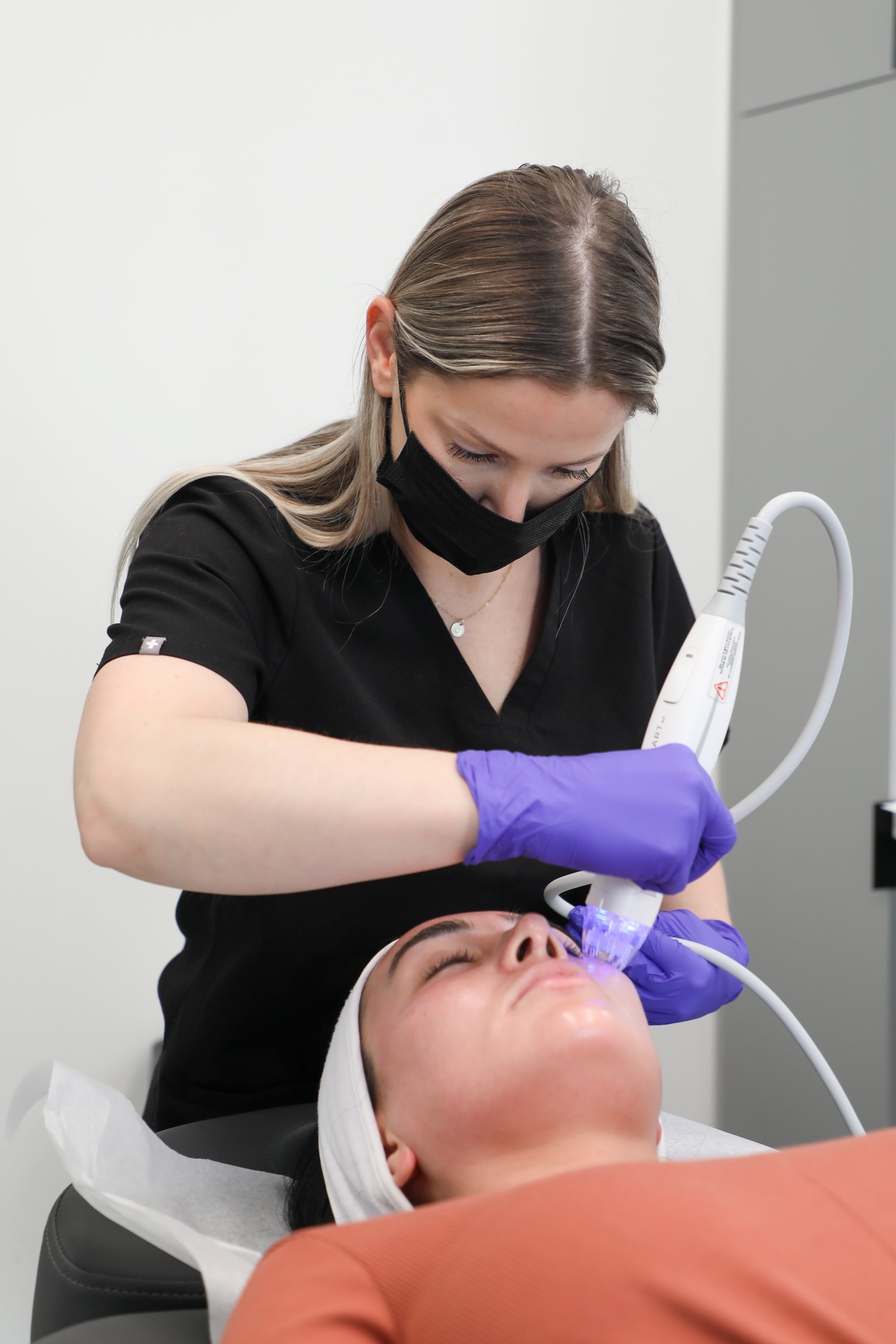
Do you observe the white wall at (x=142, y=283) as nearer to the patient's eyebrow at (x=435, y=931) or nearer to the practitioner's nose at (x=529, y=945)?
the patient's eyebrow at (x=435, y=931)

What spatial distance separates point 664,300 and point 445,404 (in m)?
1.39

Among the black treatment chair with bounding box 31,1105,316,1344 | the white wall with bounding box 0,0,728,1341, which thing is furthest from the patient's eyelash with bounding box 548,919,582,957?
the white wall with bounding box 0,0,728,1341

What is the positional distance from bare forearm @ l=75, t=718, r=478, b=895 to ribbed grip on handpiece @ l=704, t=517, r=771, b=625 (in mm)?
393

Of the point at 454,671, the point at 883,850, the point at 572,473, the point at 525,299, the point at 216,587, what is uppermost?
the point at 525,299

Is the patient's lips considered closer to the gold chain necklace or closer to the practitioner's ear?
the practitioner's ear

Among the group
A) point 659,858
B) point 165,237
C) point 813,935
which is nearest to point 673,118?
point 165,237

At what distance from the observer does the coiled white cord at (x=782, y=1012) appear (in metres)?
1.22

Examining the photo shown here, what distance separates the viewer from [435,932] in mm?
1185

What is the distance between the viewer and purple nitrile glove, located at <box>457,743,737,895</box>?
947mm

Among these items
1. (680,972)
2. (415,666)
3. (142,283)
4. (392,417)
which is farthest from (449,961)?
(142,283)

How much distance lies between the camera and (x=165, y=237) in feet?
5.66

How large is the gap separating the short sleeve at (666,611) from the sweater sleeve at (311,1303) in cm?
94

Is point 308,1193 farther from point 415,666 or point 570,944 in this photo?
point 415,666

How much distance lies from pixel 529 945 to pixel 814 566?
1.39 meters
